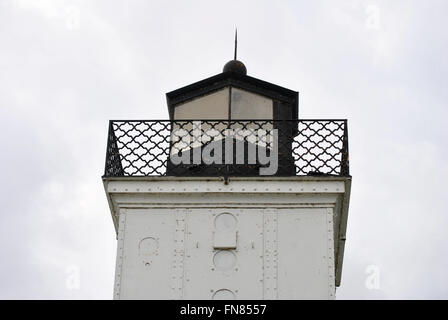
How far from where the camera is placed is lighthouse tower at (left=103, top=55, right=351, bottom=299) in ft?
73.3

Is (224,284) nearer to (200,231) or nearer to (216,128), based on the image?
(200,231)

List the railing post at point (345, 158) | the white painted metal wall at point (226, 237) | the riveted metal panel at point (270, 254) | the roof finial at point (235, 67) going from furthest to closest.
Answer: the roof finial at point (235, 67) < the railing post at point (345, 158) < the white painted metal wall at point (226, 237) < the riveted metal panel at point (270, 254)

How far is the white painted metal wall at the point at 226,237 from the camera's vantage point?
73.2ft

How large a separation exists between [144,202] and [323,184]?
3.35 metres

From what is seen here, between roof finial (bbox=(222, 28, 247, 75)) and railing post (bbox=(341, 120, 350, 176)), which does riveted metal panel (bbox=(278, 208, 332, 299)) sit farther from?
roof finial (bbox=(222, 28, 247, 75))

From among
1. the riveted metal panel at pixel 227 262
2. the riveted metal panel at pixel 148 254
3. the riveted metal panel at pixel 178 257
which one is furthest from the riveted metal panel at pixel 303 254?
the riveted metal panel at pixel 148 254

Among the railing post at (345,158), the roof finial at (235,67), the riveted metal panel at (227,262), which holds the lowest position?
the riveted metal panel at (227,262)

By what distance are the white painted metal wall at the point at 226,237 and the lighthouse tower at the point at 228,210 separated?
0.02 meters

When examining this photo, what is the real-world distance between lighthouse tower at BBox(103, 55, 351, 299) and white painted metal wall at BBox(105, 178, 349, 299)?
0.02 m

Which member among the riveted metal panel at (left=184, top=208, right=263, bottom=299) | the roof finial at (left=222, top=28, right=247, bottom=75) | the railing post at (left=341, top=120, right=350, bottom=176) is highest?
the roof finial at (left=222, top=28, right=247, bottom=75)

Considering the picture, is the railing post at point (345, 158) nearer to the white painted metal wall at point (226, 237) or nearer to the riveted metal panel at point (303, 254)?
the white painted metal wall at point (226, 237)

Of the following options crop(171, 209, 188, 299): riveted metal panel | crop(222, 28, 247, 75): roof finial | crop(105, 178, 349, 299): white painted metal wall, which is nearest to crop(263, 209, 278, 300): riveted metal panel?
crop(105, 178, 349, 299): white painted metal wall

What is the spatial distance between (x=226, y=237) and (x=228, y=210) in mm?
609
